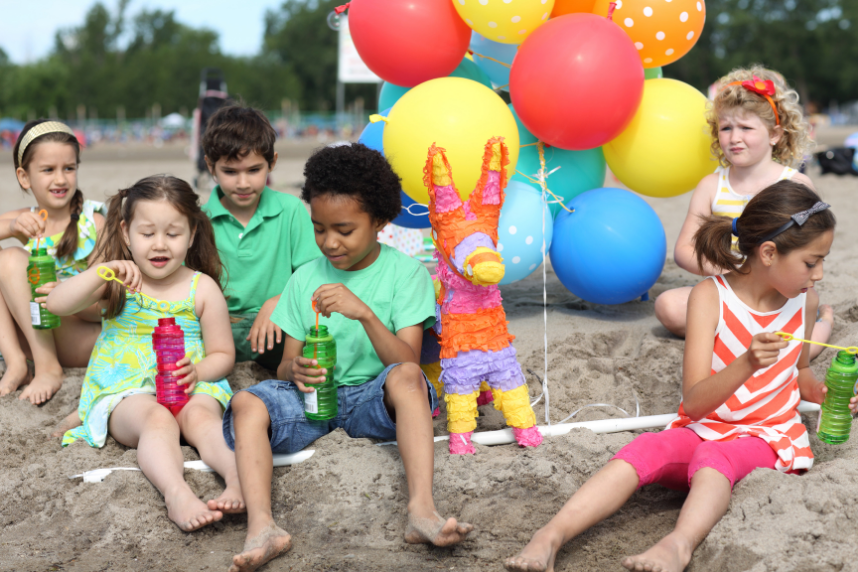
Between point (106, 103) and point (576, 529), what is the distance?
6243 cm

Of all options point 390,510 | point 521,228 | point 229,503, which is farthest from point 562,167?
point 229,503

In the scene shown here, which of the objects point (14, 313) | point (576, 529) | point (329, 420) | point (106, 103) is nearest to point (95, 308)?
point (14, 313)

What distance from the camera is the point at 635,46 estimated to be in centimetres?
381

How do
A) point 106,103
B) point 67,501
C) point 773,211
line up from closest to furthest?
point 773,211, point 67,501, point 106,103

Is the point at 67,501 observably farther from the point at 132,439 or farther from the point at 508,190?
the point at 508,190

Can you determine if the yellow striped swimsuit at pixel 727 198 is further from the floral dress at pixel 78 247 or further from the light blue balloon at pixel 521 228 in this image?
the floral dress at pixel 78 247

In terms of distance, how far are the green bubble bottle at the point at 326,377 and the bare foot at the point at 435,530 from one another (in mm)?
582

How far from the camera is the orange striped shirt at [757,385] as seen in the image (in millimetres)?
2580

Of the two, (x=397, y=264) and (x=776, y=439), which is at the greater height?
(x=397, y=264)

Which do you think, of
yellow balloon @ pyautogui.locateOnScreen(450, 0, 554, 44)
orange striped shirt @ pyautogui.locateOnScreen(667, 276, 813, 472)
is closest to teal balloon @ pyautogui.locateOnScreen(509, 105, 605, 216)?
yellow balloon @ pyautogui.locateOnScreen(450, 0, 554, 44)

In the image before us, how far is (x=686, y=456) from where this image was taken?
2531 mm

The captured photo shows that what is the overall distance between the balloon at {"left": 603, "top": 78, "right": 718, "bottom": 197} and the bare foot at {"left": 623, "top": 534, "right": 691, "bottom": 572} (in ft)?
7.28

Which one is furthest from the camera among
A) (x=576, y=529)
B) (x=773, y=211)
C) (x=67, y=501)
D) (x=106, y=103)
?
(x=106, y=103)

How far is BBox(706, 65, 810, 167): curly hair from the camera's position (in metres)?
3.56
